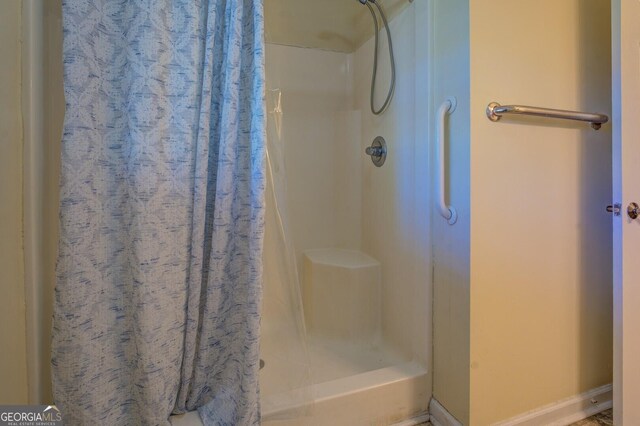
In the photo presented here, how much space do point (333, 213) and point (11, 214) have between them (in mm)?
1387

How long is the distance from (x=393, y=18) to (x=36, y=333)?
5.59 feet

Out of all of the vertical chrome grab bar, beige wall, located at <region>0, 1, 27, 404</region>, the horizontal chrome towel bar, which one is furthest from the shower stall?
beige wall, located at <region>0, 1, 27, 404</region>

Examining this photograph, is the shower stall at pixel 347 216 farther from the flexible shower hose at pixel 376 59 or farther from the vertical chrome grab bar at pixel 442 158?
the vertical chrome grab bar at pixel 442 158

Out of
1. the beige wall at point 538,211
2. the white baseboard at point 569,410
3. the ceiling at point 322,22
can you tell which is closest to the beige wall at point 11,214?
the ceiling at point 322,22

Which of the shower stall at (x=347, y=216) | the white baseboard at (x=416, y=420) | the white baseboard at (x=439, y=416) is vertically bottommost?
the white baseboard at (x=416, y=420)

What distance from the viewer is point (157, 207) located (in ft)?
2.56

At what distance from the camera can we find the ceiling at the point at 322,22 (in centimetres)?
139

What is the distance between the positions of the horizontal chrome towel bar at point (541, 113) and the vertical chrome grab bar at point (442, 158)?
4.8 inches

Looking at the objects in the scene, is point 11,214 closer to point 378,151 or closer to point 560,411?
point 378,151

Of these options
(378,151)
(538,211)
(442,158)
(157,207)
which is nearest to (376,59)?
(378,151)

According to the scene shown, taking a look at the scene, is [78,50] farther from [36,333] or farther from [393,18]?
[393,18]

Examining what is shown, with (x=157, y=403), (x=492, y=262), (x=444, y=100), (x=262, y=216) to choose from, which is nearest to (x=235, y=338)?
(x=157, y=403)

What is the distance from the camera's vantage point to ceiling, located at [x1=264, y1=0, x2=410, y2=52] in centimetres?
139

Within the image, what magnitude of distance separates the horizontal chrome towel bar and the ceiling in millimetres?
691
